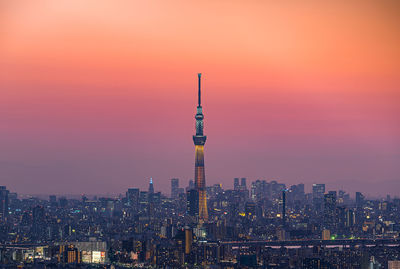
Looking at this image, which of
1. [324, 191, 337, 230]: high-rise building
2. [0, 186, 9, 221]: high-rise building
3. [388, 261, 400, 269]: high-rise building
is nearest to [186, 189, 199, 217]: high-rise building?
A: [324, 191, 337, 230]: high-rise building

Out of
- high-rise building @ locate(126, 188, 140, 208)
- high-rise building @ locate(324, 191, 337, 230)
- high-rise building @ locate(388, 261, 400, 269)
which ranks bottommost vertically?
high-rise building @ locate(388, 261, 400, 269)

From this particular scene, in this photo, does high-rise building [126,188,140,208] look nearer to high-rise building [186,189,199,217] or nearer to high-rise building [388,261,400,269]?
high-rise building [186,189,199,217]

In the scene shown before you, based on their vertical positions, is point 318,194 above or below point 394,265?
above

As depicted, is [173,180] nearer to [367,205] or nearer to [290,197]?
[290,197]

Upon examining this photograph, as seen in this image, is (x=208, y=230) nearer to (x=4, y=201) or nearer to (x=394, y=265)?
(x=4, y=201)

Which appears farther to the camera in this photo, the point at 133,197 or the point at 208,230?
the point at 133,197

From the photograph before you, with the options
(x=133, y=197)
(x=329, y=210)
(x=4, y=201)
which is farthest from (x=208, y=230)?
(x=133, y=197)

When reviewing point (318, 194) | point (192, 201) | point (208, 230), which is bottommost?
point (208, 230)

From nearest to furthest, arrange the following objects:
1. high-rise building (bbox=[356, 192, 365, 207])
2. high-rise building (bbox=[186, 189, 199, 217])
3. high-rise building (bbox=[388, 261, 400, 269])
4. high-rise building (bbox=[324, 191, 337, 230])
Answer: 1. high-rise building (bbox=[388, 261, 400, 269])
2. high-rise building (bbox=[324, 191, 337, 230])
3. high-rise building (bbox=[186, 189, 199, 217])
4. high-rise building (bbox=[356, 192, 365, 207])

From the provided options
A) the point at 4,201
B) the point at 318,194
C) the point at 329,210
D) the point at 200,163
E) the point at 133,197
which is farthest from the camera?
the point at 318,194
